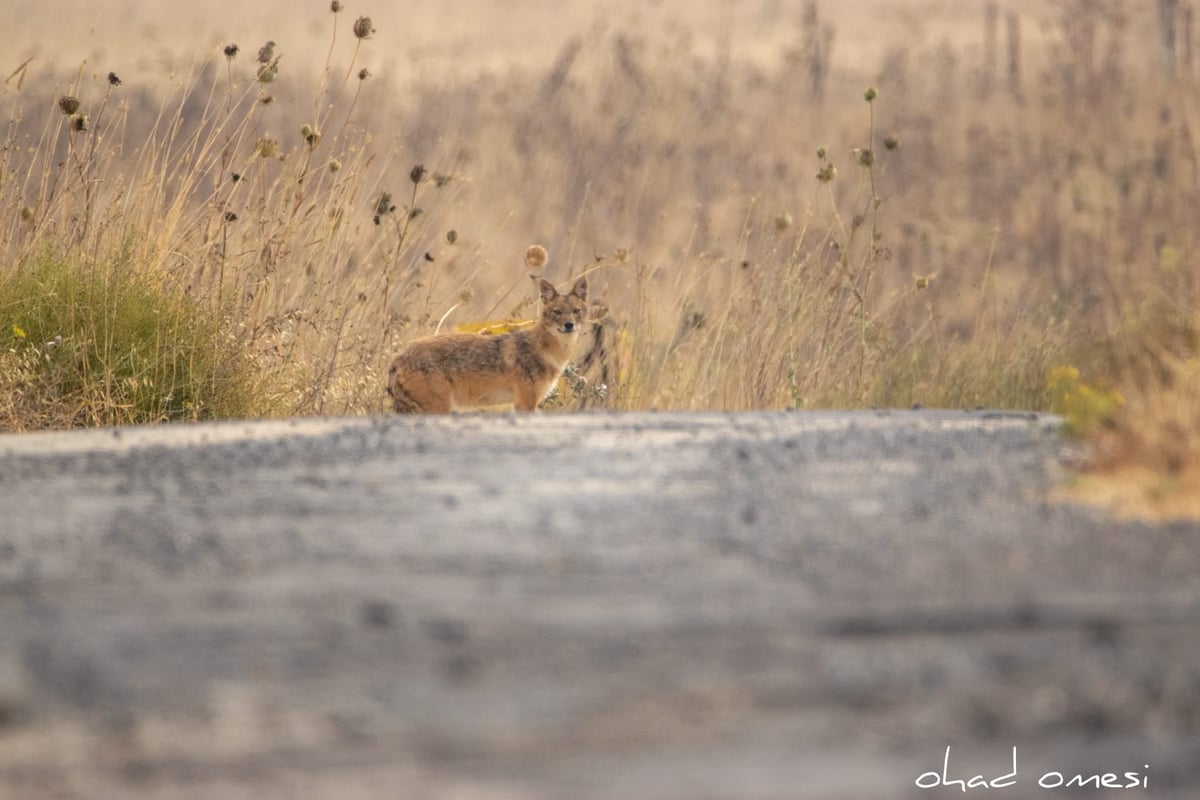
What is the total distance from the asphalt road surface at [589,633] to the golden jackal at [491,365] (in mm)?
3147

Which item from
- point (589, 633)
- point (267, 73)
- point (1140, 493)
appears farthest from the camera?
point (267, 73)

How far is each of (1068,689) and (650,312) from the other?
22.2 feet

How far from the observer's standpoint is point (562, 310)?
9.82 metres

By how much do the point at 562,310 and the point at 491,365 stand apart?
0.59 m

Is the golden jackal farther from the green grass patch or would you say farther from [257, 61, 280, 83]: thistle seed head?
[257, 61, 280, 83]: thistle seed head

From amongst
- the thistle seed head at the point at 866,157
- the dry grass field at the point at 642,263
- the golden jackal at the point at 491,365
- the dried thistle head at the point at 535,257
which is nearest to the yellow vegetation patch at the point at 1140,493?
the dry grass field at the point at 642,263

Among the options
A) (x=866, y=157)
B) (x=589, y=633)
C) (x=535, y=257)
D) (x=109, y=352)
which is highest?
(x=866, y=157)

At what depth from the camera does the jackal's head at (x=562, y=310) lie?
9727mm

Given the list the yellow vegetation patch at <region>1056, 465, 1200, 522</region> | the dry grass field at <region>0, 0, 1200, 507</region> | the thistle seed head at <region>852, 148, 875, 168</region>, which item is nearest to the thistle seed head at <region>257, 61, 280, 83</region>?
the dry grass field at <region>0, 0, 1200, 507</region>

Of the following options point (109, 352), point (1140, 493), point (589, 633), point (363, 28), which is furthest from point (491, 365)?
point (589, 633)

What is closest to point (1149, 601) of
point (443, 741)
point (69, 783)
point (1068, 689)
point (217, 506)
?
point (1068, 689)

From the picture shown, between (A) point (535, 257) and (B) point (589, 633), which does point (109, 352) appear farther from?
(B) point (589, 633)

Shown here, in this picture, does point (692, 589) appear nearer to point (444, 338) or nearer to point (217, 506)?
point (217, 506)

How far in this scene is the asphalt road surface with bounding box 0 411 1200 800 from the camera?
9.11 ft
